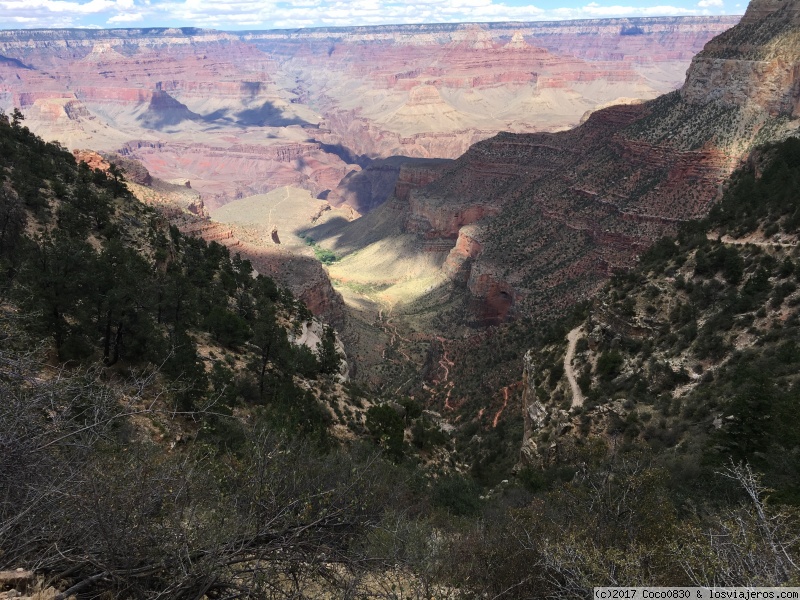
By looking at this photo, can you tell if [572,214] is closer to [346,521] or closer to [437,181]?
[437,181]

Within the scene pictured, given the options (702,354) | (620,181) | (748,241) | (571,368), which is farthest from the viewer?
(620,181)

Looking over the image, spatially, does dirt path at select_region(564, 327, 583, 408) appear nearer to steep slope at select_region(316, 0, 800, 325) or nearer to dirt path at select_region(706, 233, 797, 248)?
dirt path at select_region(706, 233, 797, 248)

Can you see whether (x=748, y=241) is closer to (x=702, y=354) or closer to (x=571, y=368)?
(x=702, y=354)

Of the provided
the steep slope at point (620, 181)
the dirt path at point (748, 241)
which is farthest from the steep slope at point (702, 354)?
the steep slope at point (620, 181)

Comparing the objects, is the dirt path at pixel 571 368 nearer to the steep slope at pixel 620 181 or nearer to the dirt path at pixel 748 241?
the dirt path at pixel 748 241

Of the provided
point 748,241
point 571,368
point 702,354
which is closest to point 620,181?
point 748,241

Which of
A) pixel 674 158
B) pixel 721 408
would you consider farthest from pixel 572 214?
pixel 721 408

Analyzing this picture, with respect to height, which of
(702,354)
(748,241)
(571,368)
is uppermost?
(748,241)
